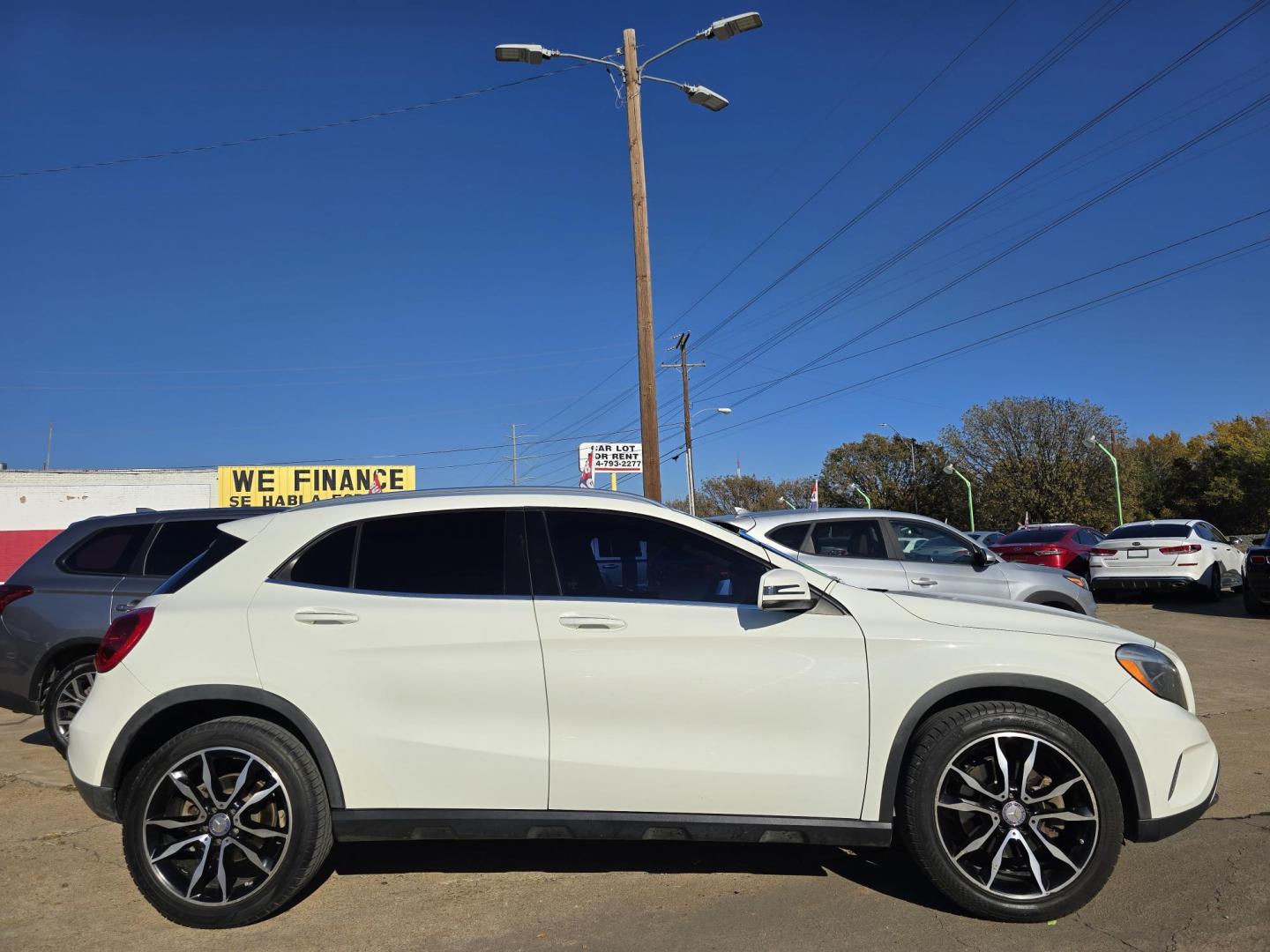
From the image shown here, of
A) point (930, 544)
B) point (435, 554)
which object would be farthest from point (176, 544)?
point (930, 544)

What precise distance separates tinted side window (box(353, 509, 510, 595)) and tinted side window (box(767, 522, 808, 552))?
16.5ft

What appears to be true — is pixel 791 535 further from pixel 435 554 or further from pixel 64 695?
pixel 64 695

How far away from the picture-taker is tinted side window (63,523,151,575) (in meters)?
6.82

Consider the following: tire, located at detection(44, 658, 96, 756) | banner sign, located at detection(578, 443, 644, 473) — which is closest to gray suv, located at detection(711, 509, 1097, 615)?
tire, located at detection(44, 658, 96, 756)

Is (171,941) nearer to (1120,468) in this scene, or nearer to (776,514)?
(776,514)

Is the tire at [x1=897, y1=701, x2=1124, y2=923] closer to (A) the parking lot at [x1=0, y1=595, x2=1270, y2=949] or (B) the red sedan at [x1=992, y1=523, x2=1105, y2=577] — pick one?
(A) the parking lot at [x1=0, y1=595, x2=1270, y2=949]

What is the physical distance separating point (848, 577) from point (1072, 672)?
15.7 ft

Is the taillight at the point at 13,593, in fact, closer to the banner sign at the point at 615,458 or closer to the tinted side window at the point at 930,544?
the tinted side window at the point at 930,544

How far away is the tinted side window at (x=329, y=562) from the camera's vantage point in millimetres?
3938

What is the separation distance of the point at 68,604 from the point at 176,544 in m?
0.82

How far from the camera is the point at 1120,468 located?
2087 inches

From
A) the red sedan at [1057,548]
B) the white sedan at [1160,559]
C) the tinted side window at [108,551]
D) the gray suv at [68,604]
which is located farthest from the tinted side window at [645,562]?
the red sedan at [1057,548]

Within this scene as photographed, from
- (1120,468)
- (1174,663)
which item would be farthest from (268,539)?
(1120,468)

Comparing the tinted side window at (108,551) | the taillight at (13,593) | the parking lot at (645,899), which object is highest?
the tinted side window at (108,551)
